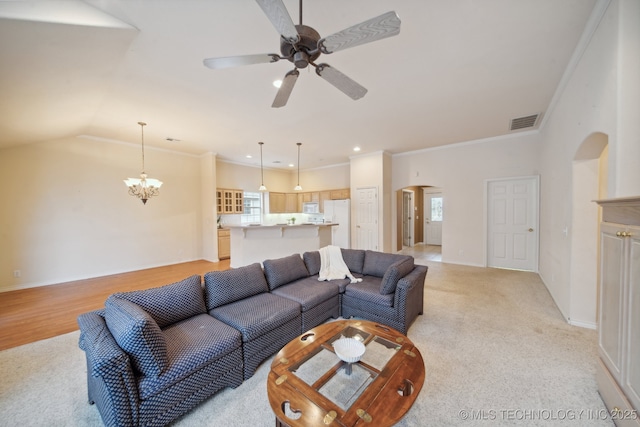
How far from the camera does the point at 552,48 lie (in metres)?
2.36

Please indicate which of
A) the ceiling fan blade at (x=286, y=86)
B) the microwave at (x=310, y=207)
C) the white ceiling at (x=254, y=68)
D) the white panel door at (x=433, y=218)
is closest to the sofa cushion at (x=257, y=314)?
the ceiling fan blade at (x=286, y=86)

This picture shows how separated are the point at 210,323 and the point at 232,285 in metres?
0.48

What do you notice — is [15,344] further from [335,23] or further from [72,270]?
[335,23]

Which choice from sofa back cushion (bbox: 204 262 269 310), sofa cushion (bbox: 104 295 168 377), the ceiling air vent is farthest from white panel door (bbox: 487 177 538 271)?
sofa cushion (bbox: 104 295 168 377)

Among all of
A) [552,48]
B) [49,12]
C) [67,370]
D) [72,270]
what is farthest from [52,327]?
Answer: [552,48]

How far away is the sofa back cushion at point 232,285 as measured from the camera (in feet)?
7.72

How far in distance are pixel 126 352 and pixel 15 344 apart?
8.01ft

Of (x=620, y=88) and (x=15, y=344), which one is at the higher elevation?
(x=620, y=88)

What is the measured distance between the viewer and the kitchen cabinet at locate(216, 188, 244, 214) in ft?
22.7

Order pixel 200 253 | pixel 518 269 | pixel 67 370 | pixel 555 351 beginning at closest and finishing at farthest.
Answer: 1. pixel 67 370
2. pixel 555 351
3. pixel 518 269
4. pixel 200 253

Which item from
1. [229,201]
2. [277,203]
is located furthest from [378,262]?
[277,203]

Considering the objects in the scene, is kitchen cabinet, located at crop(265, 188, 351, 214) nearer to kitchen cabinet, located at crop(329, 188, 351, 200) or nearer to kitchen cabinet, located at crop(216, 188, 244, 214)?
kitchen cabinet, located at crop(329, 188, 351, 200)

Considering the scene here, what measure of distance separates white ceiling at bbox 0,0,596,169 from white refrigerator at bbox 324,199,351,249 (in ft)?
9.11

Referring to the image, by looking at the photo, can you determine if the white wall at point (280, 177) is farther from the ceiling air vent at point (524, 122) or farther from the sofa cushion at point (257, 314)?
the sofa cushion at point (257, 314)
